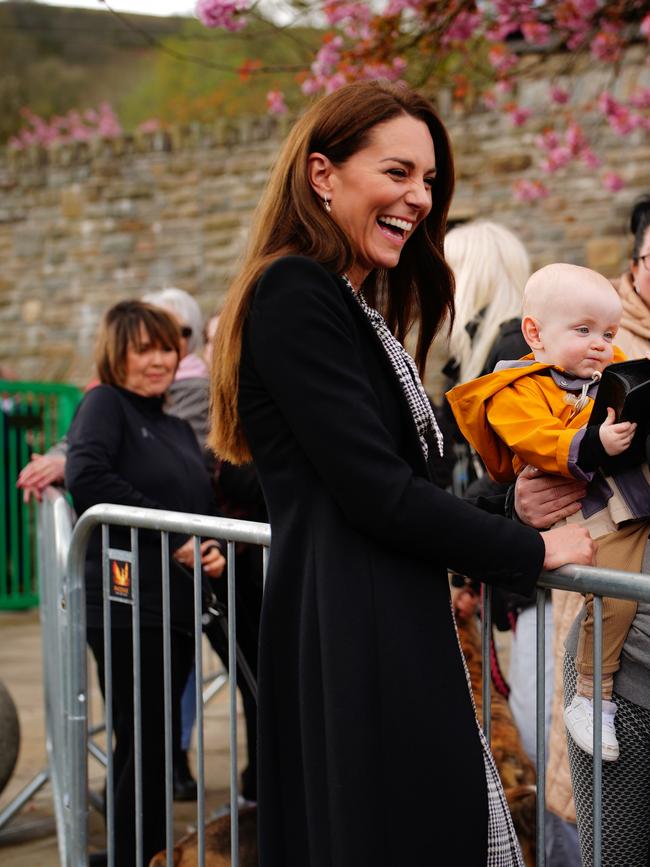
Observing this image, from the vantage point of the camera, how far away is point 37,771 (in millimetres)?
5500

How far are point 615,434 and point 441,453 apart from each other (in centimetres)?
35

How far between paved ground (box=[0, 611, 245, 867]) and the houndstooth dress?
263cm

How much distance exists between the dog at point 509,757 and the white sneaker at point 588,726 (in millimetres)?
585

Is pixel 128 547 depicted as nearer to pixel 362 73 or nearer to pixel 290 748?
pixel 290 748

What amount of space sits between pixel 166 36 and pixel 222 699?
34.7 metres

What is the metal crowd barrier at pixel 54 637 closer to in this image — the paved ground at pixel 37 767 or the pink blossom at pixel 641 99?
the paved ground at pixel 37 767

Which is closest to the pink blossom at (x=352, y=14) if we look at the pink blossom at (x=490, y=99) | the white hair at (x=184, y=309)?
the white hair at (x=184, y=309)

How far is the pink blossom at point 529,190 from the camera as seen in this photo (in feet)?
37.1

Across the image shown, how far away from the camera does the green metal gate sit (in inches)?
383

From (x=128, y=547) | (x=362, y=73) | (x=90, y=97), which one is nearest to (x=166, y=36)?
(x=90, y=97)

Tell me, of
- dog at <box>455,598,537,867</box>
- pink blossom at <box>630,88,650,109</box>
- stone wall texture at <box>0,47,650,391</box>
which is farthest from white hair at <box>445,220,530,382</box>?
stone wall texture at <box>0,47,650,391</box>

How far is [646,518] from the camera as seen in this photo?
7.23 ft

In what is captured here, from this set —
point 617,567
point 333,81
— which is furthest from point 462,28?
point 617,567

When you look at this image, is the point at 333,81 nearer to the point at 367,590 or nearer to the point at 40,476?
the point at 40,476
